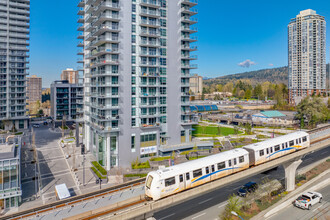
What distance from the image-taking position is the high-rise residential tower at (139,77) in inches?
1994

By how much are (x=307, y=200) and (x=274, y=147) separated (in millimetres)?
8927

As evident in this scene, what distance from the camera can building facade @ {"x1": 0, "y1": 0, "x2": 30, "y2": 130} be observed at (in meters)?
92.8

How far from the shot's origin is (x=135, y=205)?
24375 millimetres

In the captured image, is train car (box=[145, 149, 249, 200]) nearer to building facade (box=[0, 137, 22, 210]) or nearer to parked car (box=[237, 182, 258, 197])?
A: parked car (box=[237, 182, 258, 197])

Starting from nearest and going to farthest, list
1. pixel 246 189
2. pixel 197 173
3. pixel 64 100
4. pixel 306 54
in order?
pixel 197 173, pixel 246 189, pixel 64 100, pixel 306 54

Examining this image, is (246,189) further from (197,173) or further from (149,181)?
(149,181)

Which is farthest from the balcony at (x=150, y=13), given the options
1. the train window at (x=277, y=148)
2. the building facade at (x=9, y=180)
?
the building facade at (x=9, y=180)

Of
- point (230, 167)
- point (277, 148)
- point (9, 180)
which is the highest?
point (277, 148)

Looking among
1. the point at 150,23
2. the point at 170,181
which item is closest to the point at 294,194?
the point at 170,181

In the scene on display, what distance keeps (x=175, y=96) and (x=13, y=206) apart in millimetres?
39132

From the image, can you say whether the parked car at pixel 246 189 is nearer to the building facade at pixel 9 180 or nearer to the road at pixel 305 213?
the road at pixel 305 213

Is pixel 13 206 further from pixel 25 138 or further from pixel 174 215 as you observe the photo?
pixel 25 138

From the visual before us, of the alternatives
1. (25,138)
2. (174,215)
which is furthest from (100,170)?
(25,138)

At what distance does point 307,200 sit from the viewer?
116 feet
